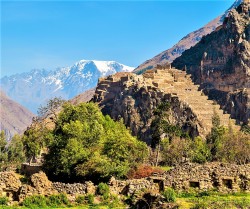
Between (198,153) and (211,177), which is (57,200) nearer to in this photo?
(211,177)

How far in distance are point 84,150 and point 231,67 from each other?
457ft

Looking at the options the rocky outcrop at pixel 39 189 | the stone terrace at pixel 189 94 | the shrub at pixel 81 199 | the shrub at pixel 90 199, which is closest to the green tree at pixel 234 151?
the rocky outcrop at pixel 39 189

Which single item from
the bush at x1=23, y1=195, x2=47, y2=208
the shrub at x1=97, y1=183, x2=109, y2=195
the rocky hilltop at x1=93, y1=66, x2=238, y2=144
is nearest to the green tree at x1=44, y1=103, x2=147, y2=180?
the shrub at x1=97, y1=183, x2=109, y2=195

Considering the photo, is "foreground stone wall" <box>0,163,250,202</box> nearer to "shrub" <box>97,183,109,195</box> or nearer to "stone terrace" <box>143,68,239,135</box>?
"shrub" <box>97,183,109,195</box>

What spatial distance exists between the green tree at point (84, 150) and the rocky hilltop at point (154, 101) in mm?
68471

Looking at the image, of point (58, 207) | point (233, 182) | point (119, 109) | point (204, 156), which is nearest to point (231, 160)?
point (204, 156)

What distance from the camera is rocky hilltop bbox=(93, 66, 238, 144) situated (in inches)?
4894

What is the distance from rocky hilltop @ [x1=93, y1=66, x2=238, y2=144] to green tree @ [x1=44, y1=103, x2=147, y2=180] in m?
68.5

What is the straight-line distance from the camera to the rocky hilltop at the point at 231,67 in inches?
6112

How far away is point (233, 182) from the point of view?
31188mm

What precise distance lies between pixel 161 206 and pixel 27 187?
12533 mm

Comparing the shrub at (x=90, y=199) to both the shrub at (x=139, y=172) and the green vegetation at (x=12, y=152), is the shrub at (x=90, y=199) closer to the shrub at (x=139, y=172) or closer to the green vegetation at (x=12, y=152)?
the shrub at (x=139, y=172)

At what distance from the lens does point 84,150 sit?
4634 cm

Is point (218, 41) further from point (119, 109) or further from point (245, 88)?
point (119, 109)
